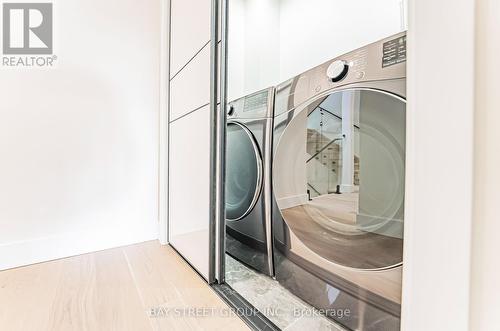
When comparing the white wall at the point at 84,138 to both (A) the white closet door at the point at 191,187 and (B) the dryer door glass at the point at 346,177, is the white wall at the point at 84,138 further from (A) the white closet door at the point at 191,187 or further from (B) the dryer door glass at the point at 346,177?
(B) the dryer door glass at the point at 346,177

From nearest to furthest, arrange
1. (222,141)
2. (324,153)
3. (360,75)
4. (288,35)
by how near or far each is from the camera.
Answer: (360,75) → (324,153) → (222,141) → (288,35)

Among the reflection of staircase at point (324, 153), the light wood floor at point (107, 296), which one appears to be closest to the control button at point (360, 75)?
the reflection of staircase at point (324, 153)

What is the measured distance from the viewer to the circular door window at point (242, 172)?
1071 mm

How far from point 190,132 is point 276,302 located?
814 millimetres

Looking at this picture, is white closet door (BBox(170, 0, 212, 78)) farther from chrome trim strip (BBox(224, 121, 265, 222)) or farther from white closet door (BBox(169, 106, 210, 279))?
chrome trim strip (BBox(224, 121, 265, 222))

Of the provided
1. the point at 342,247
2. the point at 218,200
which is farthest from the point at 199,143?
the point at 342,247

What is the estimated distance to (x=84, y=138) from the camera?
1292 mm

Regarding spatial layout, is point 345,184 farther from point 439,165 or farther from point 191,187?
point 191,187

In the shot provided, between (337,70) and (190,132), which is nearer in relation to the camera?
(337,70)

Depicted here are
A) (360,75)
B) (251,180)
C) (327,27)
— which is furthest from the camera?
(327,27)

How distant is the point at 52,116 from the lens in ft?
3.95

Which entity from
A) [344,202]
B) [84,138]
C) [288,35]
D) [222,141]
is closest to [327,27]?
[288,35]

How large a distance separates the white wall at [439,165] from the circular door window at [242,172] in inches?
27.6

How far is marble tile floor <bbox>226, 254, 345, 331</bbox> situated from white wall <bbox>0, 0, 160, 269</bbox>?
741mm
